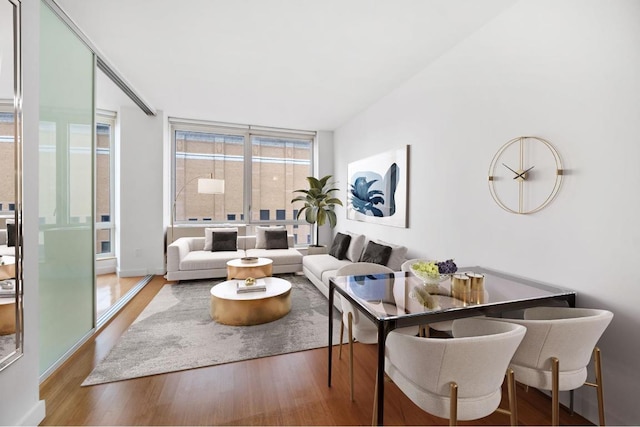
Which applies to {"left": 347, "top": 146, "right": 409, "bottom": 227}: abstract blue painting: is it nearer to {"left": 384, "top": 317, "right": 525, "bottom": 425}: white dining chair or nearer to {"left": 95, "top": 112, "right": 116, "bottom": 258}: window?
{"left": 384, "top": 317, "right": 525, "bottom": 425}: white dining chair

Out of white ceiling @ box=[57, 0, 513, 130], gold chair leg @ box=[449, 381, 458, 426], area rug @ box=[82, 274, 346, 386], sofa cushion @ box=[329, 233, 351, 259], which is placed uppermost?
white ceiling @ box=[57, 0, 513, 130]

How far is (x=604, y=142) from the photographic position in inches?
64.3

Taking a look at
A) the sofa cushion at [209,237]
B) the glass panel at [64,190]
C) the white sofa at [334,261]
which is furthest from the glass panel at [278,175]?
the glass panel at [64,190]

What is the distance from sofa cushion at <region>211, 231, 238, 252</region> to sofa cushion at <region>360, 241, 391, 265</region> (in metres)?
2.39

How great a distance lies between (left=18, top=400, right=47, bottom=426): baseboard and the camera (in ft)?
5.05

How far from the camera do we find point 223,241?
4.84 meters

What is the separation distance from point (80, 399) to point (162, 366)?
490mm

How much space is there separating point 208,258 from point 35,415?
2.83 m

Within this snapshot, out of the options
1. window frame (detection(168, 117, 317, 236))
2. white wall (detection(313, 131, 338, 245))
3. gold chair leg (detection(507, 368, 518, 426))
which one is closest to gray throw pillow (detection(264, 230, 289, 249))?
window frame (detection(168, 117, 317, 236))

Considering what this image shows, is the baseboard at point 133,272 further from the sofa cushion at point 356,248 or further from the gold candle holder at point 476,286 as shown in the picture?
the gold candle holder at point 476,286

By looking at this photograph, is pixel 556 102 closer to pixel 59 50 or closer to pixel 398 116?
pixel 398 116

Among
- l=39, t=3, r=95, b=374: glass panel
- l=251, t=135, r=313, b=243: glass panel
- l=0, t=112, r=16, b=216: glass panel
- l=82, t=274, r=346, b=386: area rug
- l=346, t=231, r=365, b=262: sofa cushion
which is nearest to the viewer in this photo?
l=0, t=112, r=16, b=216: glass panel

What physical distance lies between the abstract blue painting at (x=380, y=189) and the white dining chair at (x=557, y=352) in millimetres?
2168

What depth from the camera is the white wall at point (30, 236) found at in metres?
1.56
